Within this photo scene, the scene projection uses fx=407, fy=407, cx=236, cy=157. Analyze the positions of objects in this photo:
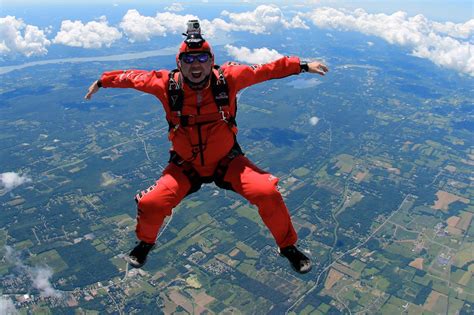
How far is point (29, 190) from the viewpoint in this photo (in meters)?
90.6

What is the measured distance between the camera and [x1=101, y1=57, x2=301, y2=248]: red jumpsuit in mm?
7523

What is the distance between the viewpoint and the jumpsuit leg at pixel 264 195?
24.6 ft

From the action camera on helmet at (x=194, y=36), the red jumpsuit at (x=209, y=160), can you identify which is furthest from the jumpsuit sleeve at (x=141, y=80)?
the action camera on helmet at (x=194, y=36)

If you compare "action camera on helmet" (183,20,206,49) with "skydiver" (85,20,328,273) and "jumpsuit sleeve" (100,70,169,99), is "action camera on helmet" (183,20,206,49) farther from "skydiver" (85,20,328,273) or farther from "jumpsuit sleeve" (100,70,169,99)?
"jumpsuit sleeve" (100,70,169,99)

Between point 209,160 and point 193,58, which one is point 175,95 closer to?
point 193,58

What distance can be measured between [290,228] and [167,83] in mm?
3671

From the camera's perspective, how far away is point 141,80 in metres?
8.06

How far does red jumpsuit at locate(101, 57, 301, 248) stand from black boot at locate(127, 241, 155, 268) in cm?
16

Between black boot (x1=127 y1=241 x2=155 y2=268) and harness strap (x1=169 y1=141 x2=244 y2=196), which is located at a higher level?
harness strap (x1=169 y1=141 x2=244 y2=196)

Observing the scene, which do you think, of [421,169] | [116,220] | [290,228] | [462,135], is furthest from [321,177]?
[290,228]

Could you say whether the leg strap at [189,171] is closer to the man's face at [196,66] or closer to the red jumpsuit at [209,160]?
the red jumpsuit at [209,160]

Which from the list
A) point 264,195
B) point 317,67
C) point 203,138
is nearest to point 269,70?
point 317,67

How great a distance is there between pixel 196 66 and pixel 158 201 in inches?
101

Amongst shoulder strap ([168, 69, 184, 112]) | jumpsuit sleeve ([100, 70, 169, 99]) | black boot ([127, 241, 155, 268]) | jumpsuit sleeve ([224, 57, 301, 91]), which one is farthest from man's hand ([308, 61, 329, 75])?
black boot ([127, 241, 155, 268])
